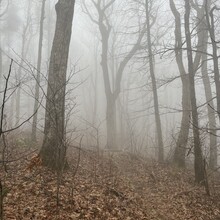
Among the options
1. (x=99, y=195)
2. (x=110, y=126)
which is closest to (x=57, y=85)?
(x=99, y=195)

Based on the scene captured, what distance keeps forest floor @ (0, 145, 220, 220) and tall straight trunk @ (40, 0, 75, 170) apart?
1.44 feet

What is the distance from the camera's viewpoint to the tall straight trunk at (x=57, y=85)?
8094mm

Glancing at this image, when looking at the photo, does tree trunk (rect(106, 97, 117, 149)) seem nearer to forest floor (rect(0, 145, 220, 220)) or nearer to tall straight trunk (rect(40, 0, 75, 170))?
forest floor (rect(0, 145, 220, 220))

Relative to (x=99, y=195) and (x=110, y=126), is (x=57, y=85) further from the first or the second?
(x=110, y=126)

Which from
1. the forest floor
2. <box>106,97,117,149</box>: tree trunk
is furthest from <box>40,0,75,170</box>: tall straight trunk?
<box>106,97,117,149</box>: tree trunk

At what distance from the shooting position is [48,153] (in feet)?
26.7

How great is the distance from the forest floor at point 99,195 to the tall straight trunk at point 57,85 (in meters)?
0.44

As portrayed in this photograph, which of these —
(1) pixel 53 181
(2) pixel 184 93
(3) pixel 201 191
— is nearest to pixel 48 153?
(1) pixel 53 181

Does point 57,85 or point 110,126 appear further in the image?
point 110,126

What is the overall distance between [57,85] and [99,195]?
3.24 m

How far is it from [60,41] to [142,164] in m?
6.03

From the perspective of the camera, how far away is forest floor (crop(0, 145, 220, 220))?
20.3 feet

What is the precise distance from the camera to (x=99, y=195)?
7.23m

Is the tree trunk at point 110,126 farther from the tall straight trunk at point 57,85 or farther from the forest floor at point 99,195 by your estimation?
the tall straight trunk at point 57,85
